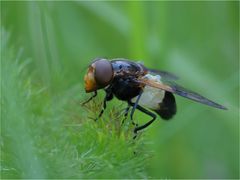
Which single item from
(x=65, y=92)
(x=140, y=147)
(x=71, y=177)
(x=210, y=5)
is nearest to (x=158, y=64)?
(x=210, y=5)

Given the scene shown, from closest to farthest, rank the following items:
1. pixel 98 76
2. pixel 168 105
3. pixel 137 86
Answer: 1. pixel 98 76
2. pixel 137 86
3. pixel 168 105

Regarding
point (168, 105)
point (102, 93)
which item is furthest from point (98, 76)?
point (168, 105)

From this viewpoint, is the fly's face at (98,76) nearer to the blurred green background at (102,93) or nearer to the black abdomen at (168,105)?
the blurred green background at (102,93)

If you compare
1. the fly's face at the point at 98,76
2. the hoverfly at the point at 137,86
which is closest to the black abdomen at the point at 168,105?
the hoverfly at the point at 137,86

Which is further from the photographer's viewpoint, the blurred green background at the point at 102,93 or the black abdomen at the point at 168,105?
the black abdomen at the point at 168,105

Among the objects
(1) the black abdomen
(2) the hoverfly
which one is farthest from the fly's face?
(1) the black abdomen

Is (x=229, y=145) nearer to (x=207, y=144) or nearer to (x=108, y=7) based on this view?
(x=207, y=144)

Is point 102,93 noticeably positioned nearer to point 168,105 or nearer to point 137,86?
point 137,86
